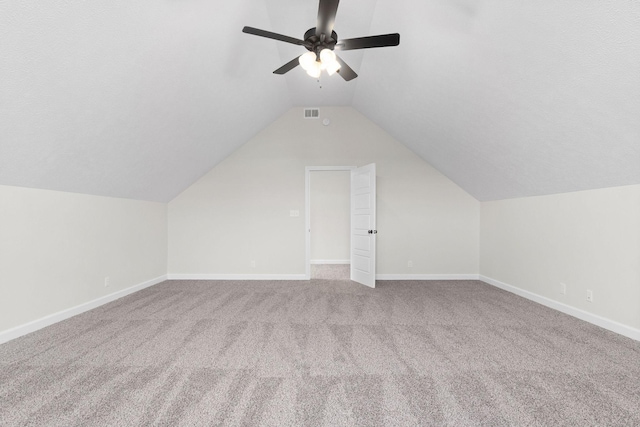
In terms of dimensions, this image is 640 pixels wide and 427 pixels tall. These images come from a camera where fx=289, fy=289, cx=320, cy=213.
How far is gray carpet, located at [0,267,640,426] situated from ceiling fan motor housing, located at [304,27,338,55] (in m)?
2.50

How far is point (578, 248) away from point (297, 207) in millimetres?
3980

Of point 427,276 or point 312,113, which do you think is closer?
point 427,276

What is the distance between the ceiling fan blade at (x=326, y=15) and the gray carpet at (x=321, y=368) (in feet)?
8.18

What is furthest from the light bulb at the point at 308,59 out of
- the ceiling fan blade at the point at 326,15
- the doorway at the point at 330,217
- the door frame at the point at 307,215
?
the doorway at the point at 330,217

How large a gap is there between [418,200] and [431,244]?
841 millimetres

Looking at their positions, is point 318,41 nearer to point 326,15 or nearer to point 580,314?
point 326,15

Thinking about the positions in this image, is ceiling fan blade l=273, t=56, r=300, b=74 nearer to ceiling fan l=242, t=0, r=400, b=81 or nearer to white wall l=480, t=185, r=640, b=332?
ceiling fan l=242, t=0, r=400, b=81

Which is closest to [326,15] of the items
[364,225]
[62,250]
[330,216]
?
[364,225]

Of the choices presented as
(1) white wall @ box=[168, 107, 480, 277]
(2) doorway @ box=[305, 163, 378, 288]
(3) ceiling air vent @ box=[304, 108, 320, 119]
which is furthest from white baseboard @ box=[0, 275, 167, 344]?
(3) ceiling air vent @ box=[304, 108, 320, 119]

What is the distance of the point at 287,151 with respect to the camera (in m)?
5.41

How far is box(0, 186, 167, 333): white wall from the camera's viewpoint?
2.66m

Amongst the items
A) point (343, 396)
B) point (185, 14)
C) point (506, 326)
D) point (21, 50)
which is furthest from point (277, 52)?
point (506, 326)

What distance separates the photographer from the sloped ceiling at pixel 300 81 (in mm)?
1901

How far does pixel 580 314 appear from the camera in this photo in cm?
320
